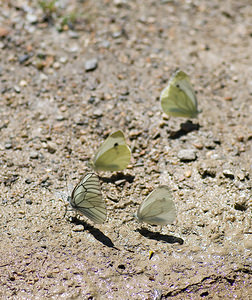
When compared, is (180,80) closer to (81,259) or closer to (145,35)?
(145,35)

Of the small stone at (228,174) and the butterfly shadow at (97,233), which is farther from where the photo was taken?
the small stone at (228,174)

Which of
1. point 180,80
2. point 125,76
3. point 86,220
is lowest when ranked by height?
point 86,220

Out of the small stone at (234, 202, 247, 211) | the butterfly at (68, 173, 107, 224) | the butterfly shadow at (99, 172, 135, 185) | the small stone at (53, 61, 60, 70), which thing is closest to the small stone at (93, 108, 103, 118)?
the butterfly shadow at (99, 172, 135, 185)

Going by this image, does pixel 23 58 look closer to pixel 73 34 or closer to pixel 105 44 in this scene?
pixel 73 34

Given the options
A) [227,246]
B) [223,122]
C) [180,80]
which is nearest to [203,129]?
[223,122]

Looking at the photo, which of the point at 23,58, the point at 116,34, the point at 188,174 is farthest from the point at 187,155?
the point at 23,58

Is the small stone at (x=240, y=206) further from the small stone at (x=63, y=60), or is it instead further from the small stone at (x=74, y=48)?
the small stone at (x=74, y=48)

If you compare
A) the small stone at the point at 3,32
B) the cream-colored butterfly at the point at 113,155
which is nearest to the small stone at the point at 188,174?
the cream-colored butterfly at the point at 113,155
